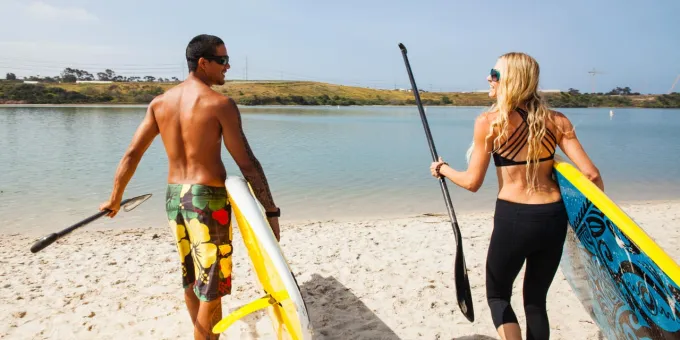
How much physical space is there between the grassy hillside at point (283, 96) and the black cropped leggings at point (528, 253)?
62.7 m

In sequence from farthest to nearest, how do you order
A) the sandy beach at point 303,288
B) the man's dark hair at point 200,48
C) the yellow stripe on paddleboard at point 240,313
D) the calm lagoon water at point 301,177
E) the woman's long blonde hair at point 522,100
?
the calm lagoon water at point 301,177 → the sandy beach at point 303,288 → the man's dark hair at point 200,48 → the woman's long blonde hair at point 522,100 → the yellow stripe on paddleboard at point 240,313

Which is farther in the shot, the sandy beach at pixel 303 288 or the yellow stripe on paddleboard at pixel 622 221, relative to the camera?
the sandy beach at pixel 303 288

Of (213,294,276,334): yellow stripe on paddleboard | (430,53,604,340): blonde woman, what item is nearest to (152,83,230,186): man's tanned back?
(213,294,276,334): yellow stripe on paddleboard

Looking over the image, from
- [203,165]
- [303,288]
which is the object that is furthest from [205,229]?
[303,288]

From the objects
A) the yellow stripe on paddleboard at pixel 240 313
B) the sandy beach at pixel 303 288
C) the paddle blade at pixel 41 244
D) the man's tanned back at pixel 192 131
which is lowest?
the sandy beach at pixel 303 288

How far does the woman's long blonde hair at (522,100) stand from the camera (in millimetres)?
2223

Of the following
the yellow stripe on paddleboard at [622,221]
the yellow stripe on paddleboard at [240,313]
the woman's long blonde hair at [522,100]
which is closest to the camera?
the yellow stripe on paddleboard at [622,221]

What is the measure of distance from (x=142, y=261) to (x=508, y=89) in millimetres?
4509

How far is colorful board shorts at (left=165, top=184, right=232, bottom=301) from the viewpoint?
2.47m

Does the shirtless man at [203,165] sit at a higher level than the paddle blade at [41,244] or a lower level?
higher

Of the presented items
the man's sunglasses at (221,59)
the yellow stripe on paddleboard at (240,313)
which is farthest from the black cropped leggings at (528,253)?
the man's sunglasses at (221,59)

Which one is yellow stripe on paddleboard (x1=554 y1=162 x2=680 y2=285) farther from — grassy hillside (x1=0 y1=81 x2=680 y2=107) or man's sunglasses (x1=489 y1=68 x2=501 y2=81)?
grassy hillside (x1=0 y1=81 x2=680 y2=107)

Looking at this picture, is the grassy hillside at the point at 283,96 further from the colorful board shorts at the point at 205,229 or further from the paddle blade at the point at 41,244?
the paddle blade at the point at 41,244

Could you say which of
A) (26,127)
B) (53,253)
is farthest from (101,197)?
(26,127)
